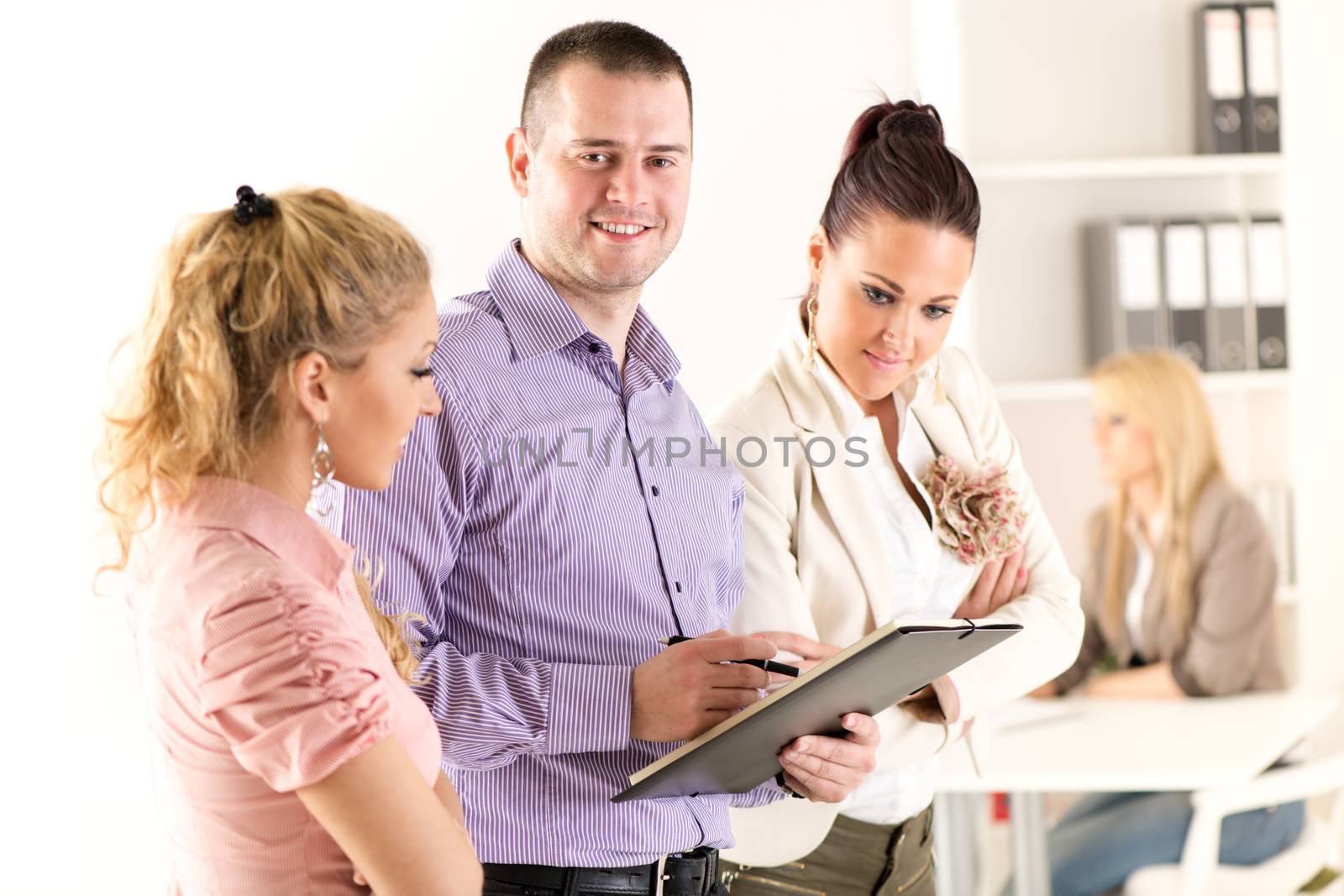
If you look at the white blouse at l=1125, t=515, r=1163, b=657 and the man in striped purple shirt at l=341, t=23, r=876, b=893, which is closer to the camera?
the man in striped purple shirt at l=341, t=23, r=876, b=893

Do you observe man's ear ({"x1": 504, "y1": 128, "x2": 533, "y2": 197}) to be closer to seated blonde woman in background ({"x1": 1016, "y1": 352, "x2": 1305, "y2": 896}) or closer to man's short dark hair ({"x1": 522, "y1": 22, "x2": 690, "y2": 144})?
man's short dark hair ({"x1": 522, "y1": 22, "x2": 690, "y2": 144})

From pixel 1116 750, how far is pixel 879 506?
55.6 inches

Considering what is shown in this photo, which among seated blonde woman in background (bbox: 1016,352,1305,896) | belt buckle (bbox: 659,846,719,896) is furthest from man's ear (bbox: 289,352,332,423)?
seated blonde woman in background (bbox: 1016,352,1305,896)

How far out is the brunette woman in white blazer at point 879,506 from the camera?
6.13 feet

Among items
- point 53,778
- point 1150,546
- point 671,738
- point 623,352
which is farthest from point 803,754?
point 1150,546

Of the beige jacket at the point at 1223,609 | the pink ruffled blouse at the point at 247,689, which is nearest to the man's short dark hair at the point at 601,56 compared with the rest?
the pink ruffled blouse at the point at 247,689

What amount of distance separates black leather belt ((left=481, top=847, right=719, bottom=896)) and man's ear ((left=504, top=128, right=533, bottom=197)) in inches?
33.5

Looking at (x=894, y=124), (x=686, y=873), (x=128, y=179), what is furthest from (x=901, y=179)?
(x=128, y=179)

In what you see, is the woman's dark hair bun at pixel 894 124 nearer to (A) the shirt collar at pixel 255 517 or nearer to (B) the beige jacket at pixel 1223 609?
(A) the shirt collar at pixel 255 517

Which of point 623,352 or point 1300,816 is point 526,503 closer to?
point 623,352

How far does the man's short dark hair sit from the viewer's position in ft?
5.38

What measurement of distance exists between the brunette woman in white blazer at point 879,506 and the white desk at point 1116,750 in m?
0.74

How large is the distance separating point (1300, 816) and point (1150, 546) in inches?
35.5

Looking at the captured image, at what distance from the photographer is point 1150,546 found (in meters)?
3.69
